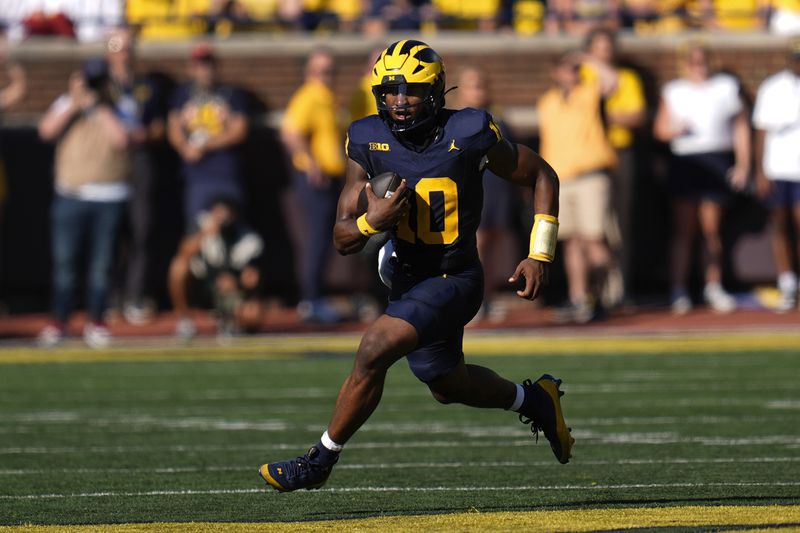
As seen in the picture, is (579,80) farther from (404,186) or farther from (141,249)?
(404,186)

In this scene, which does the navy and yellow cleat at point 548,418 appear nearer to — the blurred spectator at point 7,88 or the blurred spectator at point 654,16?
the blurred spectator at point 654,16

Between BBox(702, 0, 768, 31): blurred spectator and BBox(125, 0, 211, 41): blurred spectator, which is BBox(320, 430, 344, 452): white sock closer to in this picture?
BBox(125, 0, 211, 41): blurred spectator

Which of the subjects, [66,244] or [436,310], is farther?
[66,244]

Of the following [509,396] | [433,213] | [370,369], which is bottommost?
[509,396]

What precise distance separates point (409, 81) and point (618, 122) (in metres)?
9.71

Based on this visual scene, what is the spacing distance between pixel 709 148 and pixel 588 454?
26.9 feet

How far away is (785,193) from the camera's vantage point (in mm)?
15984

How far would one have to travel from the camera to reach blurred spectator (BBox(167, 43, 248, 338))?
15453 millimetres

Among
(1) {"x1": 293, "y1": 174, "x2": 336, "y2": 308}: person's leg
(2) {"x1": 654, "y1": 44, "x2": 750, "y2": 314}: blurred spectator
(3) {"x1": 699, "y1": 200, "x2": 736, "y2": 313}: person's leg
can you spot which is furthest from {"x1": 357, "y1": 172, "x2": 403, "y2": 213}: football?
(3) {"x1": 699, "y1": 200, "x2": 736, "y2": 313}: person's leg

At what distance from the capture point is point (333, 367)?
12.5 metres

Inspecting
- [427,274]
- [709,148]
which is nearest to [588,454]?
[427,274]

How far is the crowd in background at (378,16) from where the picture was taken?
1703 centimetres

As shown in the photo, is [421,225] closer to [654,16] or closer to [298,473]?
[298,473]

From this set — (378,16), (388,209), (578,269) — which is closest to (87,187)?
(378,16)
